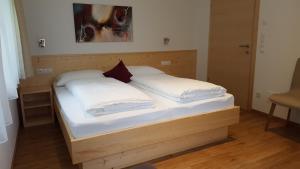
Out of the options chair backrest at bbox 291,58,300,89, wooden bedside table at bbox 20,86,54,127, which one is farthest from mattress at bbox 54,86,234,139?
chair backrest at bbox 291,58,300,89

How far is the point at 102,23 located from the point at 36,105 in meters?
1.53

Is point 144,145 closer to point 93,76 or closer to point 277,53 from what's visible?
Answer: point 93,76

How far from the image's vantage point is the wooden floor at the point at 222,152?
2.10 meters

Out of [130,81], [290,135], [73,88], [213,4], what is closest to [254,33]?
[213,4]

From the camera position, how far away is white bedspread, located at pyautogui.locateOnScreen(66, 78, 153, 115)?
1.90 metres

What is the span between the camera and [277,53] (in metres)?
3.15

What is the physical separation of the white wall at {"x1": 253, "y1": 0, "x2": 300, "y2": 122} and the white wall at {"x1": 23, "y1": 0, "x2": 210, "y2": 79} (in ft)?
3.73

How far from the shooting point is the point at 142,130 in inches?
77.7

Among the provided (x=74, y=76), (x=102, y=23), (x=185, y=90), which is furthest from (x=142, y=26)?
(x=185, y=90)

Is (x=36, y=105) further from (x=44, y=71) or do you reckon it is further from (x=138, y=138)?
(x=138, y=138)

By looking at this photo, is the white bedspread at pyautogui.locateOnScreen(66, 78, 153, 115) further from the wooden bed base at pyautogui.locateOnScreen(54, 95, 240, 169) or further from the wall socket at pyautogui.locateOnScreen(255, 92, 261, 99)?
the wall socket at pyautogui.locateOnScreen(255, 92, 261, 99)

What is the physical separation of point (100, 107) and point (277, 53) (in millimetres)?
2626

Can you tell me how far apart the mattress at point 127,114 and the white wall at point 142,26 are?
1.08 metres

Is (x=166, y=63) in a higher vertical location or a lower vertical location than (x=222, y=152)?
higher
